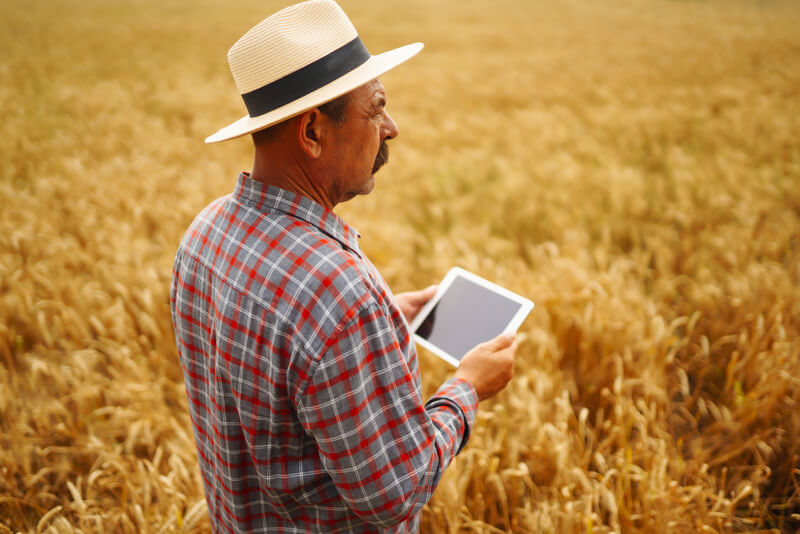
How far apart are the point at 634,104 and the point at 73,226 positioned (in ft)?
28.6

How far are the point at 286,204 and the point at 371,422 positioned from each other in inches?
18.9

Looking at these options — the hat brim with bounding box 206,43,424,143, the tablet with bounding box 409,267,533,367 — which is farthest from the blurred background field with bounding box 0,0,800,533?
the hat brim with bounding box 206,43,424,143

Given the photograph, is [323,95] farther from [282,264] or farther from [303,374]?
[303,374]

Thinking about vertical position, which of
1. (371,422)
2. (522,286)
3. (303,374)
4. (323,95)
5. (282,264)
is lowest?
(522,286)

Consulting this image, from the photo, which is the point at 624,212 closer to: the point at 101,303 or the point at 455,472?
the point at 455,472

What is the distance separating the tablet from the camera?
1.48 m

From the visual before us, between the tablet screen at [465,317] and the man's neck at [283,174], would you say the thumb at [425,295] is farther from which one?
the man's neck at [283,174]

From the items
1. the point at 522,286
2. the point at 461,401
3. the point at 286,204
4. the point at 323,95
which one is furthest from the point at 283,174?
the point at 522,286

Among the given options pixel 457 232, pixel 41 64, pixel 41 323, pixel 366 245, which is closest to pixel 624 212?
pixel 457 232

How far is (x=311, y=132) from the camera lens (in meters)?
1.07

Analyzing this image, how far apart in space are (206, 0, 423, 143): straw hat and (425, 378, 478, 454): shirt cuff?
74 cm

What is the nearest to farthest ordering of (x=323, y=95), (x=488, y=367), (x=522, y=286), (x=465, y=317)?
1. (x=323, y=95)
2. (x=488, y=367)
3. (x=465, y=317)
4. (x=522, y=286)

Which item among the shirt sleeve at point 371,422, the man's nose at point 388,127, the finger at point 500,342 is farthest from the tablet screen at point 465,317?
the man's nose at point 388,127

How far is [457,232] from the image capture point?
4.04 m
